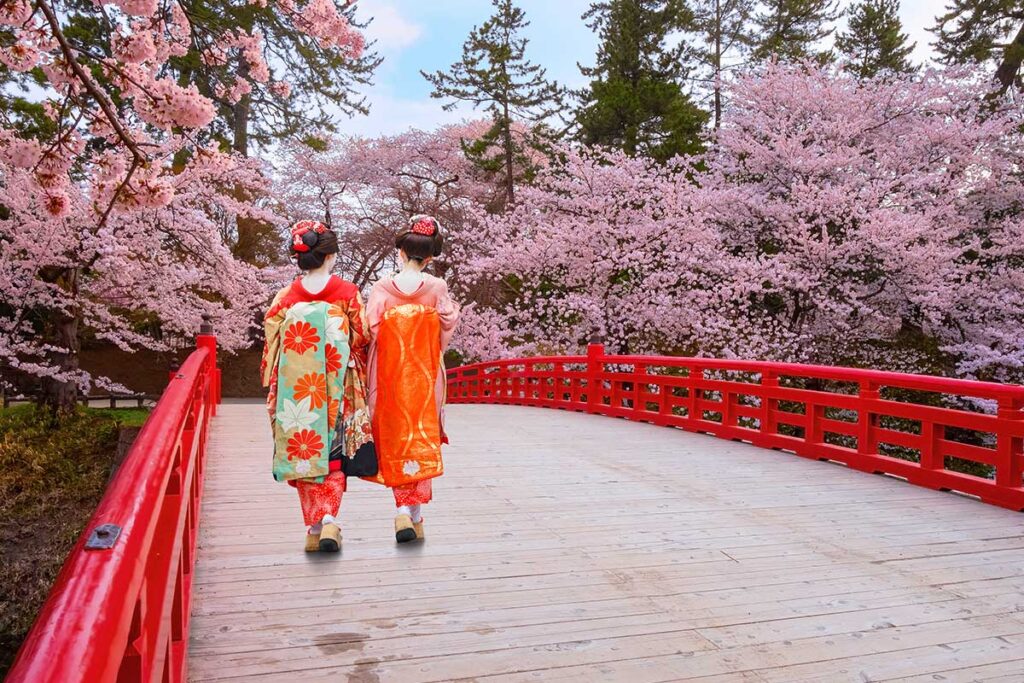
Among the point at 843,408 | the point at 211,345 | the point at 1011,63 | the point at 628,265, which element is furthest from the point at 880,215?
the point at 211,345

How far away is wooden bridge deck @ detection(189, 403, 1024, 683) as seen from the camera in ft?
8.89

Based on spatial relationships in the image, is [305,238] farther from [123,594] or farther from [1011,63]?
[1011,63]

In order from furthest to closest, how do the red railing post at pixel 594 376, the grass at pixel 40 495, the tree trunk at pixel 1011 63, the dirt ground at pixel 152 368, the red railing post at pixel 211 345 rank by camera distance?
1. the dirt ground at pixel 152 368
2. the tree trunk at pixel 1011 63
3. the red railing post at pixel 594 376
4. the red railing post at pixel 211 345
5. the grass at pixel 40 495

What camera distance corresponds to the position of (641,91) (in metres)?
22.2

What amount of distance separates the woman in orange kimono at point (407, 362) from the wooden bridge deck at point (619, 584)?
18.6 inches

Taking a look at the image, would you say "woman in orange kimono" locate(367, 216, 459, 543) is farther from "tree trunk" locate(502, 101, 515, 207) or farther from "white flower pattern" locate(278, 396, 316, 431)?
"tree trunk" locate(502, 101, 515, 207)

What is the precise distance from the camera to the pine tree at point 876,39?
91.8 ft

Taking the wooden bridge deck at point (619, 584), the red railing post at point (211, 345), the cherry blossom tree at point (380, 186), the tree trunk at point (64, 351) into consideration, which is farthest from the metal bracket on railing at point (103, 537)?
the cherry blossom tree at point (380, 186)

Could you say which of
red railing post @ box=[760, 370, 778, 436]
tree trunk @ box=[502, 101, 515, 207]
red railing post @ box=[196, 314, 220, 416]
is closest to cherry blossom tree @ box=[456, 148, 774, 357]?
tree trunk @ box=[502, 101, 515, 207]

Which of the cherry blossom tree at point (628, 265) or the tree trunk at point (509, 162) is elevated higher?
the tree trunk at point (509, 162)

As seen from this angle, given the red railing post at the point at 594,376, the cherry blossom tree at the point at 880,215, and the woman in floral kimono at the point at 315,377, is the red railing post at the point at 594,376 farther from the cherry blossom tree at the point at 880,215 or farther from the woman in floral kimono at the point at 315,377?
the woman in floral kimono at the point at 315,377

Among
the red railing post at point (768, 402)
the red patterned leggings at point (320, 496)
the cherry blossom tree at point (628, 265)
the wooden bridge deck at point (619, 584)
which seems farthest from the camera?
the cherry blossom tree at point (628, 265)

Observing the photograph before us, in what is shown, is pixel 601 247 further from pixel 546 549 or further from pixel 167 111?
pixel 546 549

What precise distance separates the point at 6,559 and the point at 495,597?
26.6 feet
